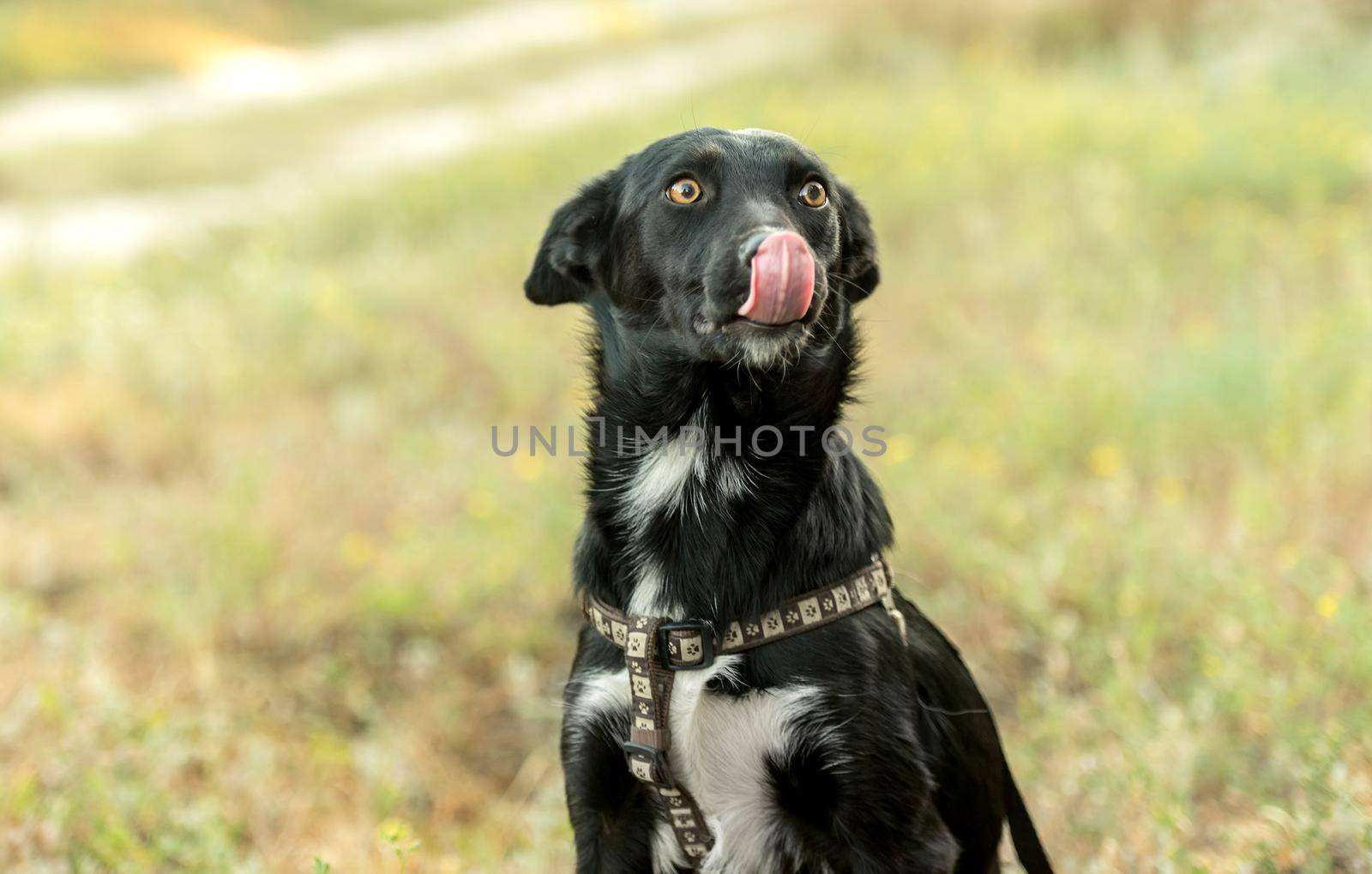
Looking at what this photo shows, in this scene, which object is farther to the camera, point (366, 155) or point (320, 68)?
point (320, 68)

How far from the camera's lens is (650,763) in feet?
7.13

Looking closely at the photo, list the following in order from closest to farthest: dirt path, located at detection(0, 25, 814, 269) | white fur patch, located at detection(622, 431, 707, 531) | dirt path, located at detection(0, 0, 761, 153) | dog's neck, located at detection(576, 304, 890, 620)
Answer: dog's neck, located at detection(576, 304, 890, 620) < white fur patch, located at detection(622, 431, 707, 531) < dirt path, located at detection(0, 25, 814, 269) < dirt path, located at detection(0, 0, 761, 153)

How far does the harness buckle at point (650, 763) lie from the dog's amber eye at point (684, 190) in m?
1.04

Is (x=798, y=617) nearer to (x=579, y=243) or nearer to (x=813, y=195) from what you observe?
(x=813, y=195)

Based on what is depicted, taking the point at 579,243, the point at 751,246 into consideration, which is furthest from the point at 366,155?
the point at 751,246

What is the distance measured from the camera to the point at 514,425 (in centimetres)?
566

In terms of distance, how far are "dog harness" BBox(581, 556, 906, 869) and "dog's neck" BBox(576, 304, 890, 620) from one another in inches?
1.5

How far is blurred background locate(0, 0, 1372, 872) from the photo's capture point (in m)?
3.12

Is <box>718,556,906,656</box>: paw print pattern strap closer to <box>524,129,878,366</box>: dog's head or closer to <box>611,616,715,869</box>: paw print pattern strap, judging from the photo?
<box>611,616,715,869</box>: paw print pattern strap

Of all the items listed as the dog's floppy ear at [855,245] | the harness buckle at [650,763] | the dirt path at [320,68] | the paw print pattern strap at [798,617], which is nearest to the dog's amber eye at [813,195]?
the dog's floppy ear at [855,245]

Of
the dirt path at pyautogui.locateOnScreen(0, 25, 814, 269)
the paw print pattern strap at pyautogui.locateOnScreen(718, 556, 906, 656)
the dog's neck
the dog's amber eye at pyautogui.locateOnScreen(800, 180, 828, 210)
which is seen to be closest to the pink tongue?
the dog's neck

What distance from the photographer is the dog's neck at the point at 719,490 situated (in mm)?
2299

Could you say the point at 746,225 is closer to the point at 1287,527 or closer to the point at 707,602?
the point at 707,602

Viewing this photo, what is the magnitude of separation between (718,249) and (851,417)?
10.2ft
